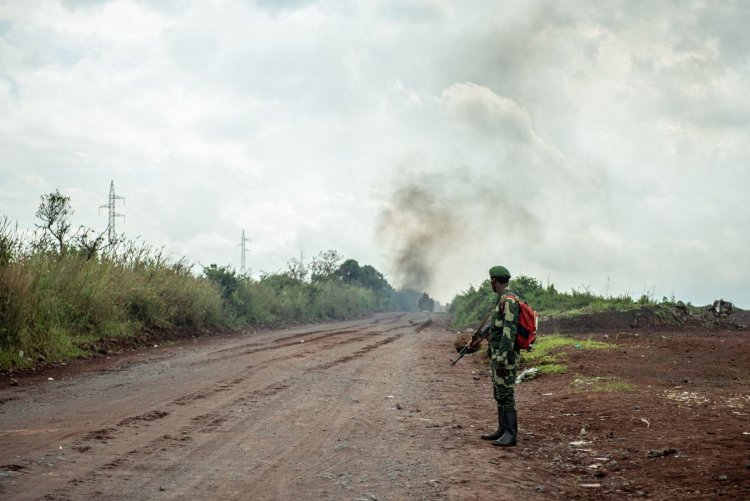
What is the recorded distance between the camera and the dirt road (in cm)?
536

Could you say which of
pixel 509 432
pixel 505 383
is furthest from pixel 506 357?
pixel 509 432

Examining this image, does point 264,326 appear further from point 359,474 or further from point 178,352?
point 359,474

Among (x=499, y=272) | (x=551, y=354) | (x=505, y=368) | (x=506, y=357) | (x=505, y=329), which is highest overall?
(x=499, y=272)

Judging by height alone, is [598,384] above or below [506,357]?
below

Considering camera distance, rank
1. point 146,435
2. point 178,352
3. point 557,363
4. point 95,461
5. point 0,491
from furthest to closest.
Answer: point 178,352 → point 557,363 → point 146,435 → point 95,461 → point 0,491

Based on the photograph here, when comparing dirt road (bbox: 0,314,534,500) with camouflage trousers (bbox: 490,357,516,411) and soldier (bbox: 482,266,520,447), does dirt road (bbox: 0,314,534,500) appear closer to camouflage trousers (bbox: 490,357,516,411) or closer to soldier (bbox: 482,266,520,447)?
soldier (bbox: 482,266,520,447)

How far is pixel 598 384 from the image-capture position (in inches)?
439

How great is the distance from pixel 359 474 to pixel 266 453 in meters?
1.11

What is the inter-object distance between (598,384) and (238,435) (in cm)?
666

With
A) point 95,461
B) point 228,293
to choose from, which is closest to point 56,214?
point 228,293

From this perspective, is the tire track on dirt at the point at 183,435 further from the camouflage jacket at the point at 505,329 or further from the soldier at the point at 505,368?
the camouflage jacket at the point at 505,329

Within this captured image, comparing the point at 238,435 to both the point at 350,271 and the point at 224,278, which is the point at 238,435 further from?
the point at 350,271

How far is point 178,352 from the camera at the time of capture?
1667cm

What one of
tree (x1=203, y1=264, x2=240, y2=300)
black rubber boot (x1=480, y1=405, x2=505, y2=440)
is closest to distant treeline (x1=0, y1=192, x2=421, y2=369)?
tree (x1=203, y1=264, x2=240, y2=300)
